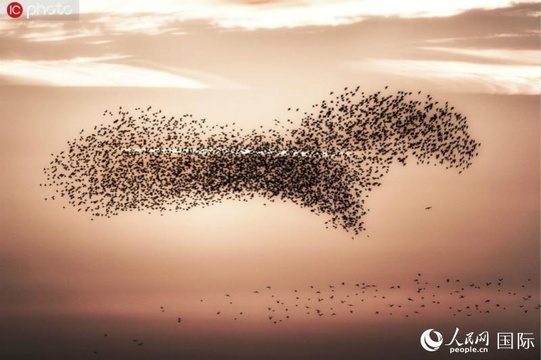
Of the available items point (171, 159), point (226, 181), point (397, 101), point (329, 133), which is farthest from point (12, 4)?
point (397, 101)

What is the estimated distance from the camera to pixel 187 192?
609 inches

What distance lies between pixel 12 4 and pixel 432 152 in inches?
334

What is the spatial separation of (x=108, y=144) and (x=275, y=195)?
339 centimetres

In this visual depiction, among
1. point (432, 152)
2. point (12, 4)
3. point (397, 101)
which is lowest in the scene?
point (432, 152)

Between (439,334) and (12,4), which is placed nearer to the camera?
(439,334)

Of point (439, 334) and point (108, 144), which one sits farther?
point (108, 144)

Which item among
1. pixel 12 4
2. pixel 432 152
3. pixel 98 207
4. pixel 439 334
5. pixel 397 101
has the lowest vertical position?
pixel 439 334

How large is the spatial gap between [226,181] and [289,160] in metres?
1.30

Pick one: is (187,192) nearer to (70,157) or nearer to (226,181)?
(226,181)

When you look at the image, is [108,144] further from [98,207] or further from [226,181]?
[226,181]

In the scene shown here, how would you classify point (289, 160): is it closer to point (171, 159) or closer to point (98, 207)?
point (171, 159)

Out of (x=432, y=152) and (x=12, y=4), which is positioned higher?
(x=12, y=4)

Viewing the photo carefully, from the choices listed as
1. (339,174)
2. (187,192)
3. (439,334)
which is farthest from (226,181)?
(439,334)

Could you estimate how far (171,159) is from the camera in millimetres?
15812
